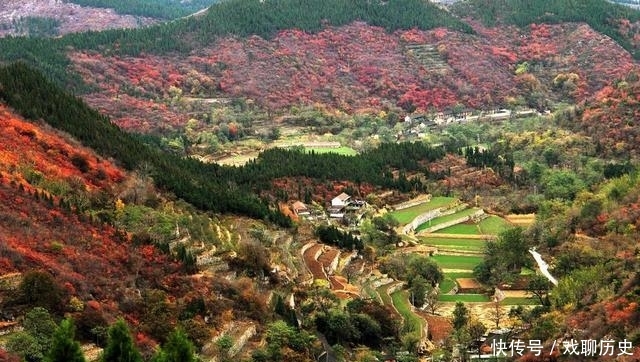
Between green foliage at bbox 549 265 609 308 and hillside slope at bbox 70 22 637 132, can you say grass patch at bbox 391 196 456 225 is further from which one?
hillside slope at bbox 70 22 637 132

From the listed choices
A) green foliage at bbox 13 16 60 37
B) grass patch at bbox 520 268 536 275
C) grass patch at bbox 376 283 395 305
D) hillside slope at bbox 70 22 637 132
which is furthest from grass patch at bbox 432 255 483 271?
green foliage at bbox 13 16 60 37

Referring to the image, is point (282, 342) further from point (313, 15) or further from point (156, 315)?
point (313, 15)

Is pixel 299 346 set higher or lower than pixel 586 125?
higher

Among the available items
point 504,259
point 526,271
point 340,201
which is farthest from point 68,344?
point 340,201

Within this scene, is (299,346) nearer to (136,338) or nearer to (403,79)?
(136,338)

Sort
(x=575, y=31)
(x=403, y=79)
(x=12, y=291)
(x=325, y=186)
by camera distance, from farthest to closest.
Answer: (x=575, y=31) → (x=403, y=79) → (x=325, y=186) → (x=12, y=291)

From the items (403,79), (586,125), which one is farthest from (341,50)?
(586,125)
